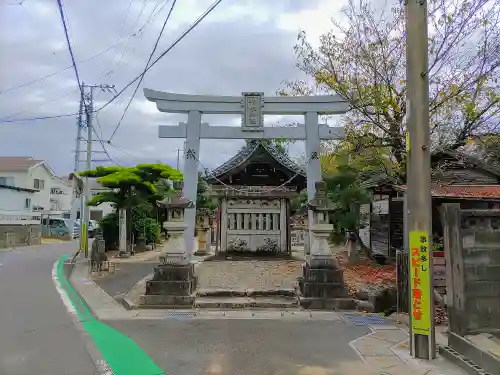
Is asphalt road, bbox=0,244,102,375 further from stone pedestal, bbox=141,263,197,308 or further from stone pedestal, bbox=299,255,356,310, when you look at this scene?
stone pedestal, bbox=299,255,356,310

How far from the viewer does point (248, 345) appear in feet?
22.9

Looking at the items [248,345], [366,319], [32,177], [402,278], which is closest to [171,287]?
[248,345]

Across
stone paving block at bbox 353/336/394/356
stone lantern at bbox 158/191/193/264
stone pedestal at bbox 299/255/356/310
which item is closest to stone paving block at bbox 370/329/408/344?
stone paving block at bbox 353/336/394/356

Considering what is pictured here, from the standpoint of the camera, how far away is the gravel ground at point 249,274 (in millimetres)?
11693

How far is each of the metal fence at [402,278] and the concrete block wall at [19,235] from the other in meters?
31.9

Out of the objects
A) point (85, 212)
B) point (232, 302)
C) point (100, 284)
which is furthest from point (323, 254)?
point (85, 212)

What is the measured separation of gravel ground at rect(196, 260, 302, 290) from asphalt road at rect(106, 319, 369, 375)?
2.98 metres

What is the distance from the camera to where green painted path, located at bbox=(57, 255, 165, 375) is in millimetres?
5852

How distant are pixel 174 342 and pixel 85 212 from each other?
1739 centimetres

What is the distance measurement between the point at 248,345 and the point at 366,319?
3.15m

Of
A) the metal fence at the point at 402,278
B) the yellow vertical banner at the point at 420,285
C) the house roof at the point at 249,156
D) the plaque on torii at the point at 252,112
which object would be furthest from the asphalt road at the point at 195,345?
the house roof at the point at 249,156

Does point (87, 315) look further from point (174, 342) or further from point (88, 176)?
point (88, 176)

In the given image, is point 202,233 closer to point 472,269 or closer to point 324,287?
point 324,287

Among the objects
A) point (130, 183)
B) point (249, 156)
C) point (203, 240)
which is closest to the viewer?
point (249, 156)
